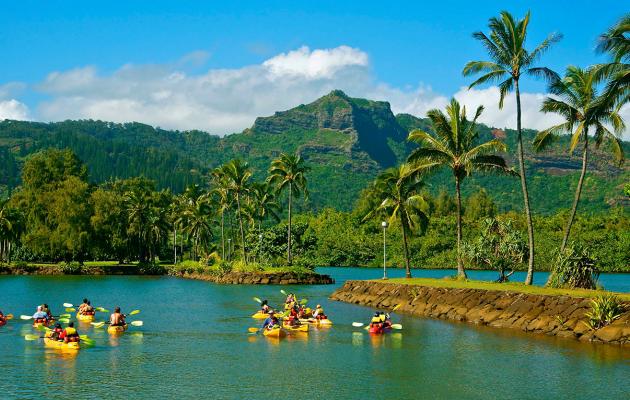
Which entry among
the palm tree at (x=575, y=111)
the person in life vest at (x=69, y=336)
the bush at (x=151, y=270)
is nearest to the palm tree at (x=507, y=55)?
the palm tree at (x=575, y=111)

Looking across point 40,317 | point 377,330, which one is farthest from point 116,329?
point 377,330

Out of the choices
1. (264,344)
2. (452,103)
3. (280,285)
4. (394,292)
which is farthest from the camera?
(280,285)

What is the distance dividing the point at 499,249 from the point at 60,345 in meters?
38.8

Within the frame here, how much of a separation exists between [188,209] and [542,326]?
79.7 m

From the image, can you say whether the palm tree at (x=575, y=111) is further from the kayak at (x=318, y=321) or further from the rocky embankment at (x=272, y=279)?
the rocky embankment at (x=272, y=279)

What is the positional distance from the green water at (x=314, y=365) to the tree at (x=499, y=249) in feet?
51.9

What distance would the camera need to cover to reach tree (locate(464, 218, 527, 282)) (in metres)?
59.2

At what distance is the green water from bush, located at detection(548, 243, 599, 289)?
7.84m

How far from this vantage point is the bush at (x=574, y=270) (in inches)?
1766

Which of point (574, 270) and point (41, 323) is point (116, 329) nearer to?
point (41, 323)

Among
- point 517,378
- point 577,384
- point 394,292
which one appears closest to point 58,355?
point 517,378

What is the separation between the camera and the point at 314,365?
105ft

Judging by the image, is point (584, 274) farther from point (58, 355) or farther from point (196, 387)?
point (58, 355)

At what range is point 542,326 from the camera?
39219 mm
